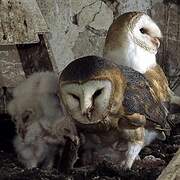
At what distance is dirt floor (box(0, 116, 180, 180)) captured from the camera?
5.61 ft

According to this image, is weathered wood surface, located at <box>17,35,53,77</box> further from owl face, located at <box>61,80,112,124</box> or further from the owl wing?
owl face, located at <box>61,80,112,124</box>

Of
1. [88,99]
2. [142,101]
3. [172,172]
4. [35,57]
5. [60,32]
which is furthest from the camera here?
[60,32]

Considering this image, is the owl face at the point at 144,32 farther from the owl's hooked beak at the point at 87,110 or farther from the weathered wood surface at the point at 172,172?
the weathered wood surface at the point at 172,172

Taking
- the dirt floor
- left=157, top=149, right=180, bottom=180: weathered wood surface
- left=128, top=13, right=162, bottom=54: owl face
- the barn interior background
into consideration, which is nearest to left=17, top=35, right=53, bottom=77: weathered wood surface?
the barn interior background

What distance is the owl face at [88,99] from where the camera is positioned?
1678 mm

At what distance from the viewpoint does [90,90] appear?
1679 millimetres

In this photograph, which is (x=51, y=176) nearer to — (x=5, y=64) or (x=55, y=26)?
(x=5, y=64)

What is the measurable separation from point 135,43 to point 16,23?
0.43 meters

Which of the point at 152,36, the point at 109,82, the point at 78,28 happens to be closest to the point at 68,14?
the point at 78,28

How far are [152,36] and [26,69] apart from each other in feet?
1.71

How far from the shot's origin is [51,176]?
1.72m

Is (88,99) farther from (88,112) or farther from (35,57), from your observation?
(35,57)

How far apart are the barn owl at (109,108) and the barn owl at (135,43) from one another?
17cm

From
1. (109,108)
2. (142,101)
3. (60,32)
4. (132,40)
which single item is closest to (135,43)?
(132,40)
